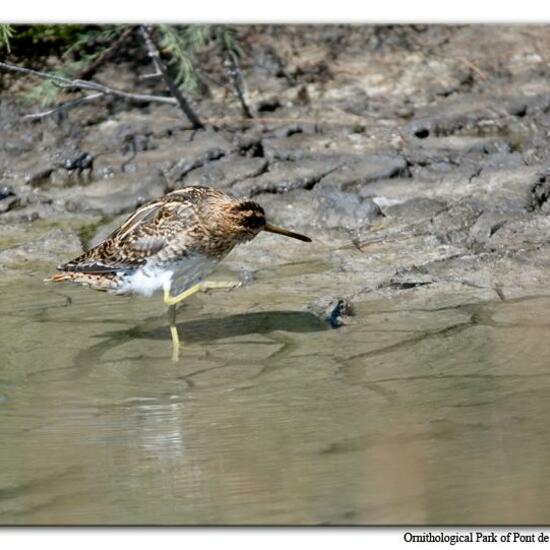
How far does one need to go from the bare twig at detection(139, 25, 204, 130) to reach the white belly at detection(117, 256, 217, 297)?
89.1 inches

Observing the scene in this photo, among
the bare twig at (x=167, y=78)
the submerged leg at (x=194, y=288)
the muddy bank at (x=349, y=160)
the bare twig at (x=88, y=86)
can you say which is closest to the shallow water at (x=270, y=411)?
the submerged leg at (x=194, y=288)

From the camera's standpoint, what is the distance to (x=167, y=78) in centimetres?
962

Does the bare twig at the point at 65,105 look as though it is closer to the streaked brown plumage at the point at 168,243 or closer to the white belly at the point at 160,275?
the streaked brown plumage at the point at 168,243

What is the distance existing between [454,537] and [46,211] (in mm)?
5450

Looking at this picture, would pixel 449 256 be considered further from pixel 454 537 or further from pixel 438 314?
pixel 454 537

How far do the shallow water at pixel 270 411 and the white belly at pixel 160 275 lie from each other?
20cm

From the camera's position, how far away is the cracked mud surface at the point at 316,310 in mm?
5129

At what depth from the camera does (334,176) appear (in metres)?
9.23

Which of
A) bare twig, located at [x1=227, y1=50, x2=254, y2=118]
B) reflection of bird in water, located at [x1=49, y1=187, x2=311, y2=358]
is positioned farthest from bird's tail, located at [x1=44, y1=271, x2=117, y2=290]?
bare twig, located at [x1=227, y1=50, x2=254, y2=118]

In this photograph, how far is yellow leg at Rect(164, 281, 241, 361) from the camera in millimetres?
7211

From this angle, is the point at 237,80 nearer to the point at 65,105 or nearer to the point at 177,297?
the point at 65,105

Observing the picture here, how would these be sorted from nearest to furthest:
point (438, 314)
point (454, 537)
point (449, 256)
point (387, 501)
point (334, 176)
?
point (454, 537) < point (387, 501) < point (438, 314) < point (449, 256) < point (334, 176)
